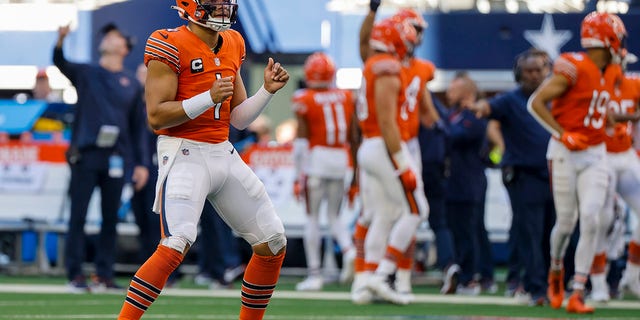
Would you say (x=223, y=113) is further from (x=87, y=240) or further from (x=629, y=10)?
(x=629, y=10)

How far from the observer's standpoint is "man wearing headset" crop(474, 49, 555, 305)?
36.1ft

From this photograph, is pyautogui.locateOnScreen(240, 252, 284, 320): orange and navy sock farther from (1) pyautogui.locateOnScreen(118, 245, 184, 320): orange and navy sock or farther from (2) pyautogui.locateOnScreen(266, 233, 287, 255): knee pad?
(1) pyautogui.locateOnScreen(118, 245, 184, 320): orange and navy sock

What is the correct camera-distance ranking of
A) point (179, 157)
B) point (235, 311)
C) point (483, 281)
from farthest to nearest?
point (483, 281)
point (235, 311)
point (179, 157)

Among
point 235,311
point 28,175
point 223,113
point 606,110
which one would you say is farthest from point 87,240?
point 223,113

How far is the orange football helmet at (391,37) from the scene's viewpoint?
10594 millimetres

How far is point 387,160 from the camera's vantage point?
34.4 feet

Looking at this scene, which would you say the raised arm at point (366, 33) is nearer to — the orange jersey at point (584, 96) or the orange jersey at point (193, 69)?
the orange jersey at point (584, 96)

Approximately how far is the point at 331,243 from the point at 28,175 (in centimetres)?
349

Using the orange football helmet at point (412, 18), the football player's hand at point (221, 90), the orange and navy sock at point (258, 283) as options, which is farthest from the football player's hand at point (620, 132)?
the football player's hand at point (221, 90)

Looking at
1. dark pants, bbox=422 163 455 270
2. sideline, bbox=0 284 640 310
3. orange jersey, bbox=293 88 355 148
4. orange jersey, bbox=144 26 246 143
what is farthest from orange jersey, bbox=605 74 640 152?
orange jersey, bbox=144 26 246 143

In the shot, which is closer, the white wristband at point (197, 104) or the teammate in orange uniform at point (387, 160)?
the white wristband at point (197, 104)

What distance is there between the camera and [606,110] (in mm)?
10211

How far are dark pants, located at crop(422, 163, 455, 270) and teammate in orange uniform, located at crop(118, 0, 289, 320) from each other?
19.4 ft

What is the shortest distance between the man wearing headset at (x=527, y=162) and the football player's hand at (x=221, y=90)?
475 cm
